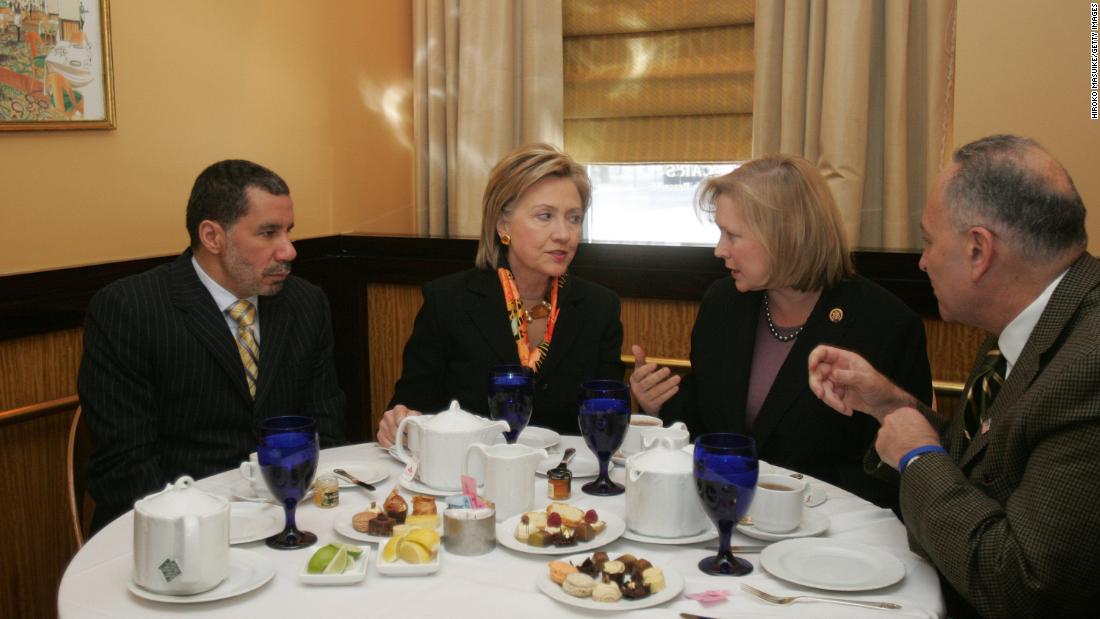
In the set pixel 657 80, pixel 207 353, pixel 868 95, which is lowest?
pixel 207 353

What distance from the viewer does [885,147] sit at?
330cm

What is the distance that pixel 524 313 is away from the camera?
2688 mm

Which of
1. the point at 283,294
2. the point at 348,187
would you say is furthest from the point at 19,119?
the point at 348,187

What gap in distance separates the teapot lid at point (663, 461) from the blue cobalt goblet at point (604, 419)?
138 mm

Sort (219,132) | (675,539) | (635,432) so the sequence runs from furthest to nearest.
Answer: (219,132), (635,432), (675,539)

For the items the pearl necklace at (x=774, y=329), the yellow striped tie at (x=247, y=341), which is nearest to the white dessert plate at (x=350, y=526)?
the yellow striped tie at (x=247, y=341)

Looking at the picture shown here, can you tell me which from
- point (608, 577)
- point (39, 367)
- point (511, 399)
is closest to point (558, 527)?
point (608, 577)

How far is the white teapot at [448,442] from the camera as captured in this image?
1.75 meters

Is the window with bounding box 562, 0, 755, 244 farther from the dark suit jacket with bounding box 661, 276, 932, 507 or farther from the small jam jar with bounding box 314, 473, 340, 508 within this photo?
the small jam jar with bounding box 314, 473, 340, 508

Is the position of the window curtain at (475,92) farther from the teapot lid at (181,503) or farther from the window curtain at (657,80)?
the teapot lid at (181,503)

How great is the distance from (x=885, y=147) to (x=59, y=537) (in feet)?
9.01

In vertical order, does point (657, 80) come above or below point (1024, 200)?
above

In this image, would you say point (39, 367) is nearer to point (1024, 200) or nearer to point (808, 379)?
point (808, 379)

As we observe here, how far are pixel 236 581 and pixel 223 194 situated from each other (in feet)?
4.18
